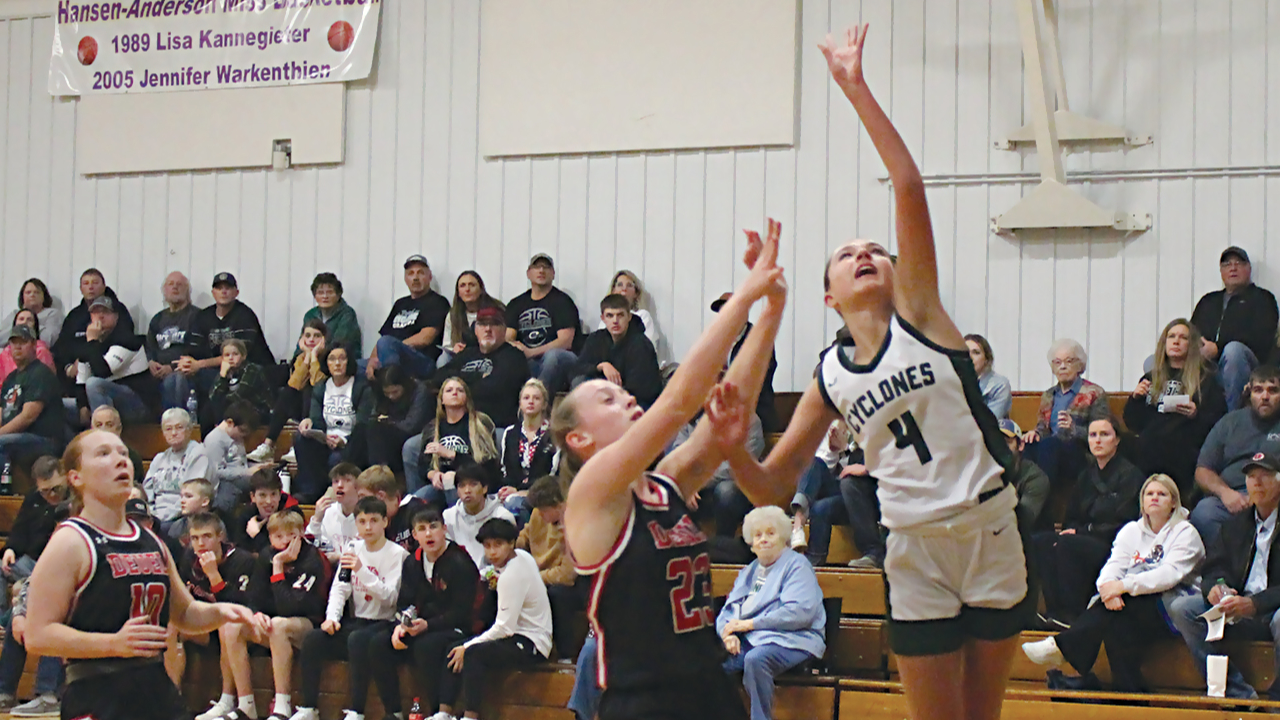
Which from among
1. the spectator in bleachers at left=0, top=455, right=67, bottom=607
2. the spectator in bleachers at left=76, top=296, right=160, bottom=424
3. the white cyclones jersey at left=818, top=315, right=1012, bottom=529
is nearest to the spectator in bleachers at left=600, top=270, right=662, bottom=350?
the spectator in bleachers at left=76, top=296, right=160, bottom=424

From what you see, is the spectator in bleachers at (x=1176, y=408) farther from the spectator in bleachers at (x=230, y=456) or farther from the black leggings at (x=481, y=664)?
the spectator in bleachers at (x=230, y=456)

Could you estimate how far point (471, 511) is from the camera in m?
9.25

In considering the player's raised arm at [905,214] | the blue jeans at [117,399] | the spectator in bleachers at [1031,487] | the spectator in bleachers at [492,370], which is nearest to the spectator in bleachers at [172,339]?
the blue jeans at [117,399]

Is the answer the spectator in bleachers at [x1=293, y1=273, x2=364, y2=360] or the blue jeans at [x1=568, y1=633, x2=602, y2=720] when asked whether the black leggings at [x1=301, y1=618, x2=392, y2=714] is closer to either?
the blue jeans at [x1=568, y1=633, x2=602, y2=720]

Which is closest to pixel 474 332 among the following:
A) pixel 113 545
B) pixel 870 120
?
pixel 113 545

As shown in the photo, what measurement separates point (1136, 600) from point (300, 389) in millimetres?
7159

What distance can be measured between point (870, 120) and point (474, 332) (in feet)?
26.1

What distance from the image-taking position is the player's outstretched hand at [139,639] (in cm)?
464

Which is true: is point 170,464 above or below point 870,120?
below

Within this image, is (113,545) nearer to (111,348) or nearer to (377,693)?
(377,693)

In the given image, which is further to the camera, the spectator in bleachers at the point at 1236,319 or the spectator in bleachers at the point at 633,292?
the spectator in bleachers at the point at 633,292

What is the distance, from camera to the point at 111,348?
12305mm

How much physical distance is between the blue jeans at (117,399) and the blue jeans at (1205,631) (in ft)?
29.3

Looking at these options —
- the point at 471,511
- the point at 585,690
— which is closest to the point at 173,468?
the point at 471,511
